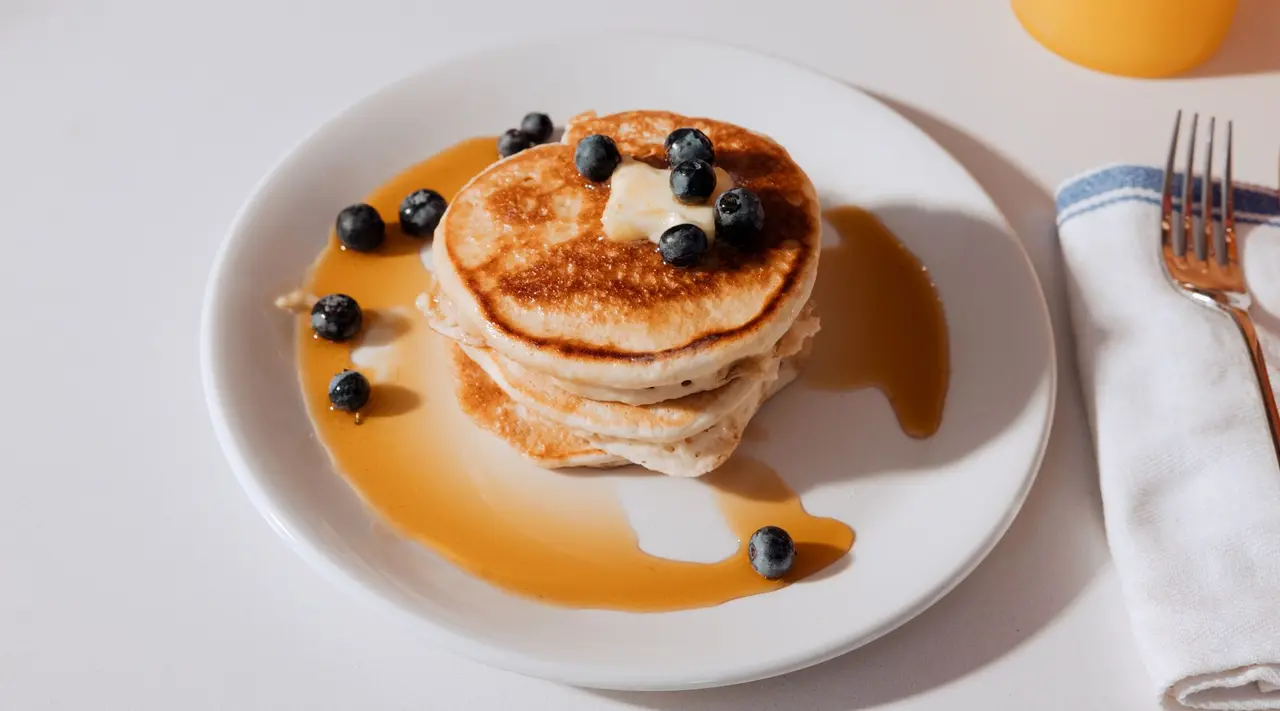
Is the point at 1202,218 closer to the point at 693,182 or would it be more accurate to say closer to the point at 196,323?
the point at 693,182

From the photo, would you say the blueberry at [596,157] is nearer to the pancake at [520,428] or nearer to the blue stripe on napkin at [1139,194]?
the pancake at [520,428]

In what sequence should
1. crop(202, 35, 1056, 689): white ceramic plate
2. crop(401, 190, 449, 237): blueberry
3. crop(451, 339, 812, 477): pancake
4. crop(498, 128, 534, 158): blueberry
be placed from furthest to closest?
crop(498, 128, 534, 158): blueberry → crop(401, 190, 449, 237): blueberry → crop(451, 339, 812, 477): pancake → crop(202, 35, 1056, 689): white ceramic plate

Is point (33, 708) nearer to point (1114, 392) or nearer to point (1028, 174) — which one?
point (1114, 392)

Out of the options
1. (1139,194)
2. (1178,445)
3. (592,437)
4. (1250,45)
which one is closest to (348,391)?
(592,437)

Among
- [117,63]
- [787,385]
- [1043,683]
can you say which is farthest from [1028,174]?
[117,63]

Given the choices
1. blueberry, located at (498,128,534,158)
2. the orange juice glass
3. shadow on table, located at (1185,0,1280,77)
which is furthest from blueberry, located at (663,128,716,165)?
shadow on table, located at (1185,0,1280,77)

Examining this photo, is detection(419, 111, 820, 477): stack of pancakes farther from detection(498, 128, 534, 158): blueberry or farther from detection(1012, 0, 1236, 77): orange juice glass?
detection(1012, 0, 1236, 77): orange juice glass
